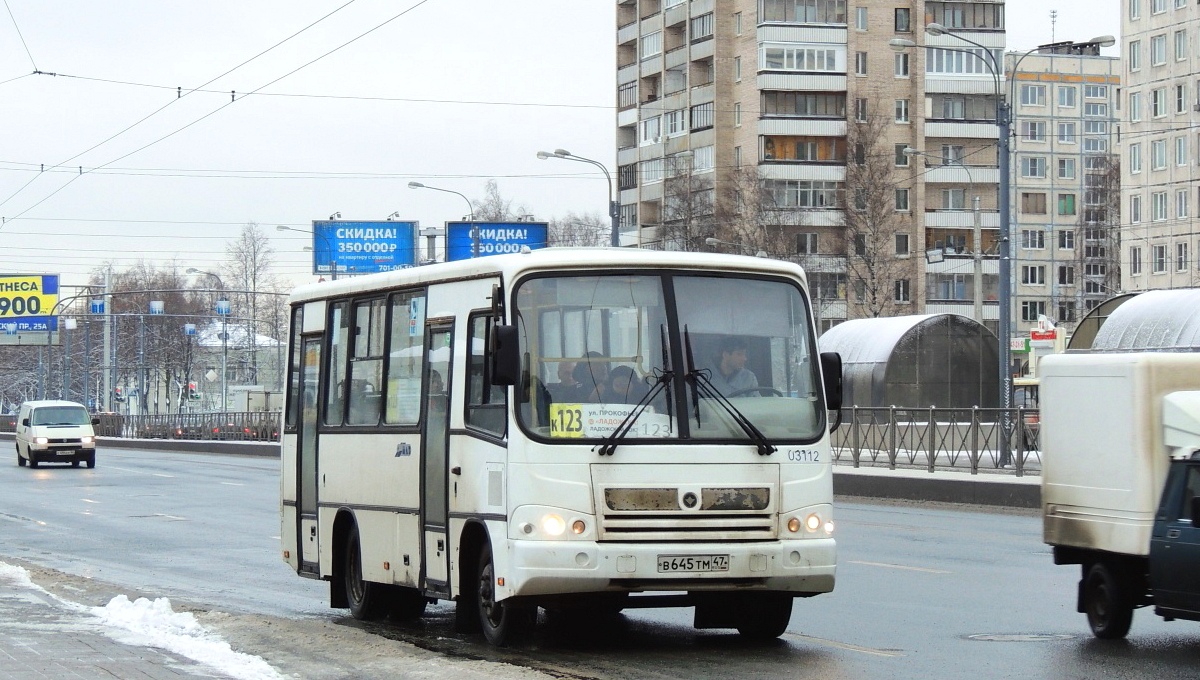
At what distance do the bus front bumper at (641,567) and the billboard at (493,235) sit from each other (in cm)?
4274

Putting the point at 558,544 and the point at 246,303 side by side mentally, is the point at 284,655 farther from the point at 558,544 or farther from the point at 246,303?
the point at 246,303

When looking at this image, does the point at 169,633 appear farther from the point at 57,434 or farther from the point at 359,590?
the point at 57,434

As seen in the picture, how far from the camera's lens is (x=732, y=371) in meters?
11.4

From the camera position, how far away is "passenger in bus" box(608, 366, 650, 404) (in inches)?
438

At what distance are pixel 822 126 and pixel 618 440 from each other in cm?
9208

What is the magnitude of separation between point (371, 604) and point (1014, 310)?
122467mm

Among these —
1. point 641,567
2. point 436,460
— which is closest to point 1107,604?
point 641,567

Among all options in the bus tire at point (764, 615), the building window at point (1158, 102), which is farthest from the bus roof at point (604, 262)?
the building window at point (1158, 102)

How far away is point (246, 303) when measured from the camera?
135 metres

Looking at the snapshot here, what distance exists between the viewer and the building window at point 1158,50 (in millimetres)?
103812

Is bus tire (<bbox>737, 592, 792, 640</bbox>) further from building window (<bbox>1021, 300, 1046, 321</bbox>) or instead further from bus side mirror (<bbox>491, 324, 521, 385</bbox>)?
building window (<bbox>1021, 300, 1046, 321</bbox>)

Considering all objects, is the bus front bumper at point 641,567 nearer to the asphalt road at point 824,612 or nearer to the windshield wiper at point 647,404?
the asphalt road at point 824,612

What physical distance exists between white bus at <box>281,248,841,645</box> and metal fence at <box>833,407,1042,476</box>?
1677cm

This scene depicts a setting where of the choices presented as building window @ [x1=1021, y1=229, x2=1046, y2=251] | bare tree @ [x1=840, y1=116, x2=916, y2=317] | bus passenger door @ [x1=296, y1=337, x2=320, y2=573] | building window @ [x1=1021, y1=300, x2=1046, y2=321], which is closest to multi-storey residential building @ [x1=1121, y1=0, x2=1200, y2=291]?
bare tree @ [x1=840, y1=116, x2=916, y2=317]
